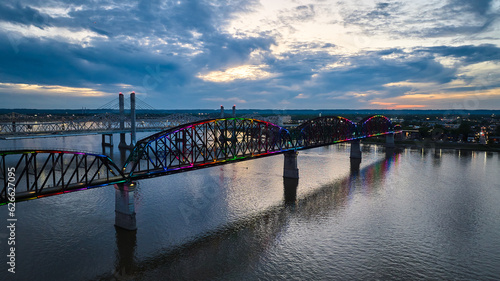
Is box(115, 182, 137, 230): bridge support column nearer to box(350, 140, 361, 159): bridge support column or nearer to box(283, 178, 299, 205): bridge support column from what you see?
box(283, 178, 299, 205): bridge support column

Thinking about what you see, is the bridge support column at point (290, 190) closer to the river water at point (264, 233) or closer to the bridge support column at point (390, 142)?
the river water at point (264, 233)

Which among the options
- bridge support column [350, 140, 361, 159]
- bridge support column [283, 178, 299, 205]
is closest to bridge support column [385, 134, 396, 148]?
bridge support column [350, 140, 361, 159]

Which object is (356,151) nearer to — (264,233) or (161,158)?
(161,158)

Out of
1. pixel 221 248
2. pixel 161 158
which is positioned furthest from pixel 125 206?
pixel 161 158

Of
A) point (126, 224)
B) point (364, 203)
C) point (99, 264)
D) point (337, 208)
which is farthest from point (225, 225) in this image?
point (364, 203)

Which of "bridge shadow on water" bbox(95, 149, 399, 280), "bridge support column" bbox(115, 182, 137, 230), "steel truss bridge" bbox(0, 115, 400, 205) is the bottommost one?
"bridge shadow on water" bbox(95, 149, 399, 280)

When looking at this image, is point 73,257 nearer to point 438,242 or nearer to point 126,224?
point 126,224
